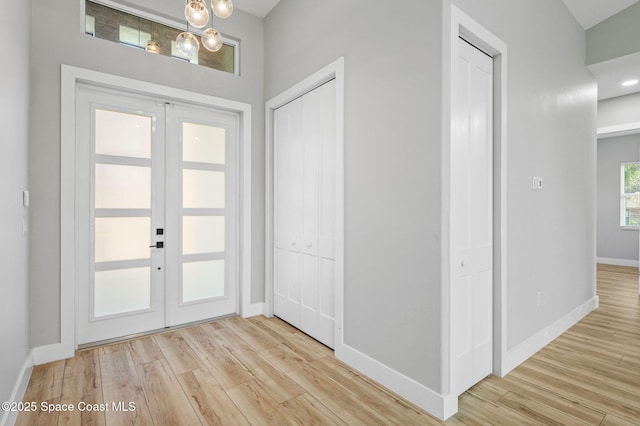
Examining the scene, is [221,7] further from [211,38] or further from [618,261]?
[618,261]

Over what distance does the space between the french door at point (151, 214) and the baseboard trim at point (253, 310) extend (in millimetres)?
178

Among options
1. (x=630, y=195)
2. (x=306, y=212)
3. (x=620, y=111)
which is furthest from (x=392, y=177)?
(x=630, y=195)

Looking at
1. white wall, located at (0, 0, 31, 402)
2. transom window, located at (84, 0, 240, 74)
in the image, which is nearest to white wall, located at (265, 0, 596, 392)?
transom window, located at (84, 0, 240, 74)

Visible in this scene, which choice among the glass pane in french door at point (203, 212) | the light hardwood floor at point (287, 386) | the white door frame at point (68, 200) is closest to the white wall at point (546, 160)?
the light hardwood floor at point (287, 386)

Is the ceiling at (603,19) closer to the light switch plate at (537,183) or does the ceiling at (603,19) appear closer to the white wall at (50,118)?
the light switch plate at (537,183)

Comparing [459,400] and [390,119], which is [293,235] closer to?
[390,119]

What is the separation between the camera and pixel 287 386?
220 cm

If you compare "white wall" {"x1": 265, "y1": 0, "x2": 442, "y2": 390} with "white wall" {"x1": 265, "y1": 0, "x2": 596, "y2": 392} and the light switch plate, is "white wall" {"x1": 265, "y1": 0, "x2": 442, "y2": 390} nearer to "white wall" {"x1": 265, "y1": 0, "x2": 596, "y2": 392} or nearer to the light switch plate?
"white wall" {"x1": 265, "y1": 0, "x2": 596, "y2": 392}

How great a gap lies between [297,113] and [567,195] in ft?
9.63

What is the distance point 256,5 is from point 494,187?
10.4ft

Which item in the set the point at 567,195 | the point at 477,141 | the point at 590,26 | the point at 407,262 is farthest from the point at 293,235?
the point at 590,26

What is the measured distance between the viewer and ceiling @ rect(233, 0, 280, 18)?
→ 11.3ft

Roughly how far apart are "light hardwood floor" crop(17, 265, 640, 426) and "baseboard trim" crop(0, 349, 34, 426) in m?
0.06

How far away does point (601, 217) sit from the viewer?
6883mm
